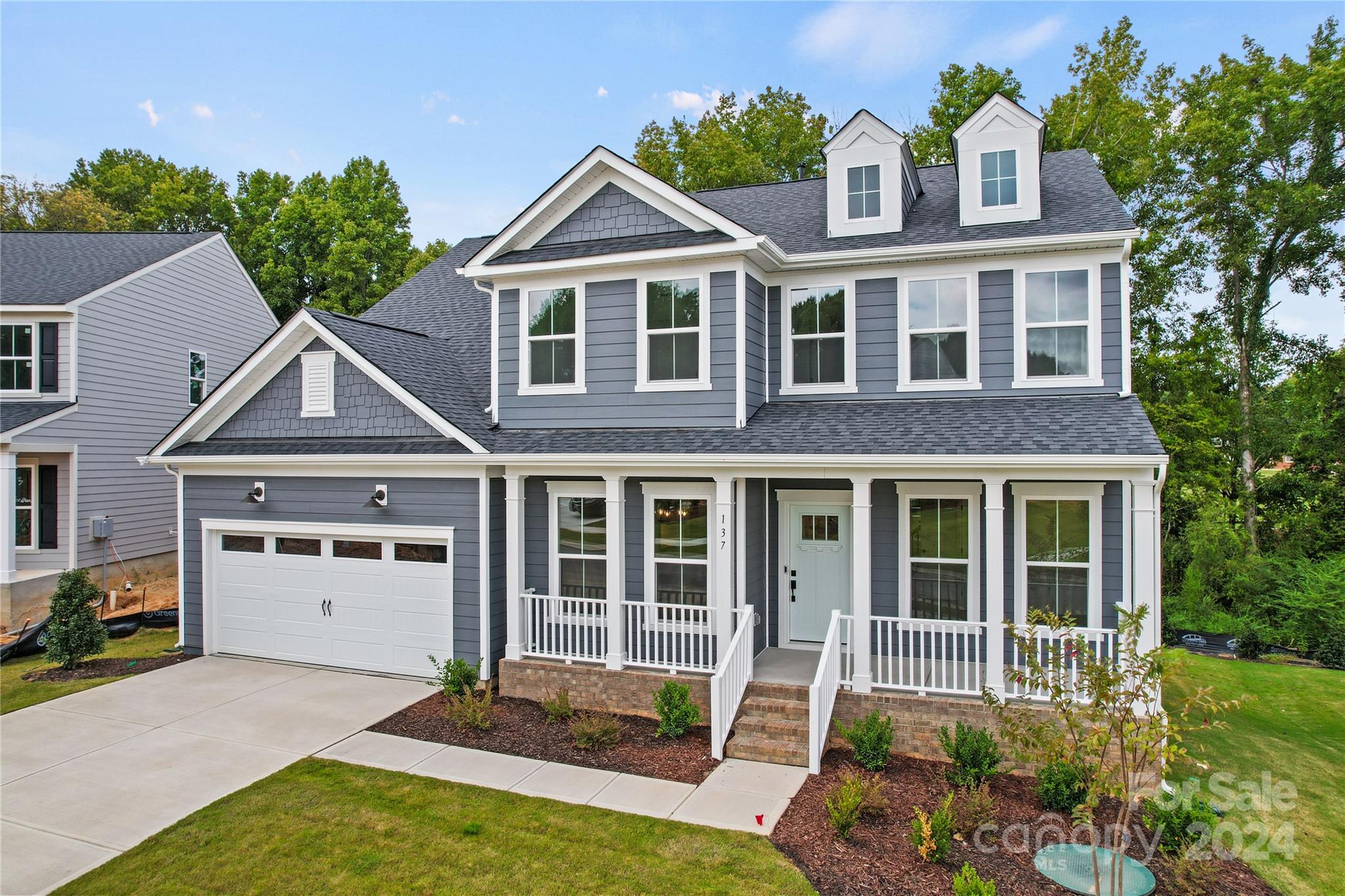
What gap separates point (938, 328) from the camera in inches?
402

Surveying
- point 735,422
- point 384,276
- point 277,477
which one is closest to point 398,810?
point 735,422

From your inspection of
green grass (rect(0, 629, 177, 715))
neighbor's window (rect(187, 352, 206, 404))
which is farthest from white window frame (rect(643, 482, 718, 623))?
neighbor's window (rect(187, 352, 206, 404))

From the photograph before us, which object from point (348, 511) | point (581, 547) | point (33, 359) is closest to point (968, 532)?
point (581, 547)

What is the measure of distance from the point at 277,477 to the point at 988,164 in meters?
11.8

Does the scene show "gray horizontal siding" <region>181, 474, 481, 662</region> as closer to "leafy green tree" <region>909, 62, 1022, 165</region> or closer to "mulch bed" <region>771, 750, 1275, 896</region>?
"mulch bed" <region>771, 750, 1275, 896</region>

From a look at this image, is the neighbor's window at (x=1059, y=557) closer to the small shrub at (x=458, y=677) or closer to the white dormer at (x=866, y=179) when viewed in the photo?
the white dormer at (x=866, y=179)

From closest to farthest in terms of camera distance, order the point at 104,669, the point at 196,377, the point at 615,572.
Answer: the point at 615,572, the point at 104,669, the point at 196,377

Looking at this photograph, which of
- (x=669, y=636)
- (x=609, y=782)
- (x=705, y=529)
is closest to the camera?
(x=609, y=782)

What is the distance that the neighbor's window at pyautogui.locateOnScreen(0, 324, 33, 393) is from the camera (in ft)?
50.8

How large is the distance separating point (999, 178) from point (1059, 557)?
5432mm

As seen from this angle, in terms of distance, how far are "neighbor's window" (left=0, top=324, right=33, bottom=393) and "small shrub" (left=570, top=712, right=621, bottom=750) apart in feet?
48.9

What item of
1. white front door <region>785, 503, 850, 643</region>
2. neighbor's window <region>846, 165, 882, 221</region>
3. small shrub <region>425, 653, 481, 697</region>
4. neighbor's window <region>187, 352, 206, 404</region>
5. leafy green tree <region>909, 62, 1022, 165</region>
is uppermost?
leafy green tree <region>909, 62, 1022, 165</region>

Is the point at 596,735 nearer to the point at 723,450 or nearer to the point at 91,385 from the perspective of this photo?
the point at 723,450

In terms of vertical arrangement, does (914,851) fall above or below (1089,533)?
below
